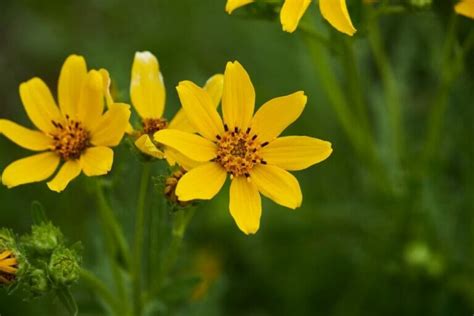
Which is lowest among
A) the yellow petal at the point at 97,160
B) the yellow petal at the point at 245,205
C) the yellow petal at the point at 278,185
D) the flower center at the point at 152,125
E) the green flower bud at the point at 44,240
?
the green flower bud at the point at 44,240

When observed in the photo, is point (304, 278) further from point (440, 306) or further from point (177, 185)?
point (177, 185)

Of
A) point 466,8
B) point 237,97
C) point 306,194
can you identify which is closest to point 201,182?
point 237,97

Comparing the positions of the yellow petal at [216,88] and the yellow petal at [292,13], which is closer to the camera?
the yellow petal at [292,13]

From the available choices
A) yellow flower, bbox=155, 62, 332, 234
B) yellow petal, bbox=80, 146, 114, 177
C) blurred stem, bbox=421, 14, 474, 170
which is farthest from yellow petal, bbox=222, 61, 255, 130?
blurred stem, bbox=421, 14, 474, 170

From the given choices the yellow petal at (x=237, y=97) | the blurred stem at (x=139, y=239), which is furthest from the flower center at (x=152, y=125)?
the yellow petal at (x=237, y=97)

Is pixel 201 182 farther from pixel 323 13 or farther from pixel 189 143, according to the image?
pixel 323 13

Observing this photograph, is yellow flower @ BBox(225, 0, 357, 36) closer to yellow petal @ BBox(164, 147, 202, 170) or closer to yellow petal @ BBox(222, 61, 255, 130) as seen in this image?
yellow petal @ BBox(222, 61, 255, 130)

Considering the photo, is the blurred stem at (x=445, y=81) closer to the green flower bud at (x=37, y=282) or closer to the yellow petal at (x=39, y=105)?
the yellow petal at (x=39, y=105)
